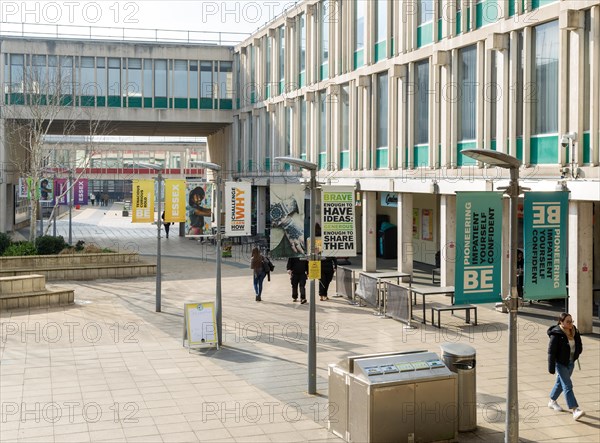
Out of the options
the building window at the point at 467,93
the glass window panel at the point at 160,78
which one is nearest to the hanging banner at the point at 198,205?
the building window at the point at 467,93

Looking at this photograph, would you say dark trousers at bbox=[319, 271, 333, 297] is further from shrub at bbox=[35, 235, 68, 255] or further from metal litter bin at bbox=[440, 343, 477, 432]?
metal litter bin at bbox=[440, 343, 477, 432]

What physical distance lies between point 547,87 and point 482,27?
355cm

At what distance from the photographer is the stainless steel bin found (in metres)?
10.5

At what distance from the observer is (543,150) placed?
20.1 metres

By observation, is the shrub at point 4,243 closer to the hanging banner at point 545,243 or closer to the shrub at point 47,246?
the shrub at point 47,246

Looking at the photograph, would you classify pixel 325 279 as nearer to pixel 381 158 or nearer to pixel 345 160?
pixel 381 158

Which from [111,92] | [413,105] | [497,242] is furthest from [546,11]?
[111,92]

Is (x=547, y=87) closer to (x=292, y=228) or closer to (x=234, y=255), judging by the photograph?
(x=292, y=228)

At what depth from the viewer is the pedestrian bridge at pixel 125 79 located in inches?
1763

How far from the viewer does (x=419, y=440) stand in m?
10.7

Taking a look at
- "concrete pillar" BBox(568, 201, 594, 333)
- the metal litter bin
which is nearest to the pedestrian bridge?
"concrete pillar" BBox(568, 201, 594, 333)

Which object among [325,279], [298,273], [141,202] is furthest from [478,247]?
[141,202]

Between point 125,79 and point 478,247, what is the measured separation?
38281 millimetres

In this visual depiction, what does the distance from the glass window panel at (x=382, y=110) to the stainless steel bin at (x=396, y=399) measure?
1922cm
